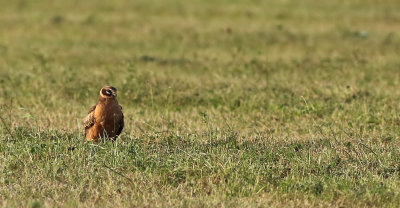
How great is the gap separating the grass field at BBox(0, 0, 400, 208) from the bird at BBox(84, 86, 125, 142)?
29cm

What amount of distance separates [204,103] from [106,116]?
390cm

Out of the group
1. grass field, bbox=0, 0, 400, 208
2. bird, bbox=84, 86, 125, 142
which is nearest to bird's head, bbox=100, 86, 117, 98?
bird, bbox=84, 86, 125, 142

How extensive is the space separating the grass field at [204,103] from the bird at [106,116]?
0.94ft

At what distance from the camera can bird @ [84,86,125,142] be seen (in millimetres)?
8320

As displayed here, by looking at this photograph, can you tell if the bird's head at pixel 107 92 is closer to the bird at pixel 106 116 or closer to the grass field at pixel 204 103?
the bird at pixel 106 116

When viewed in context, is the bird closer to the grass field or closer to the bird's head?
the bird's head

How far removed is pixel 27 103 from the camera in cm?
1193

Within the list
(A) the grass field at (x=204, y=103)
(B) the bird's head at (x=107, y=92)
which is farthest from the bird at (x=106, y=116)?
(A) the grass field at (x=204, y=103)

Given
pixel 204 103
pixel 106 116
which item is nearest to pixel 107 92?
pixel 106 116

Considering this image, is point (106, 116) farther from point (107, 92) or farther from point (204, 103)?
point (204, 103)

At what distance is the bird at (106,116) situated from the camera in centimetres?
832

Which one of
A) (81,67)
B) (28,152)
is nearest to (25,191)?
(28,152)

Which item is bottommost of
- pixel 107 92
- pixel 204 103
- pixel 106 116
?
pixel 204 103

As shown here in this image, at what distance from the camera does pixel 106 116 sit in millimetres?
8328
